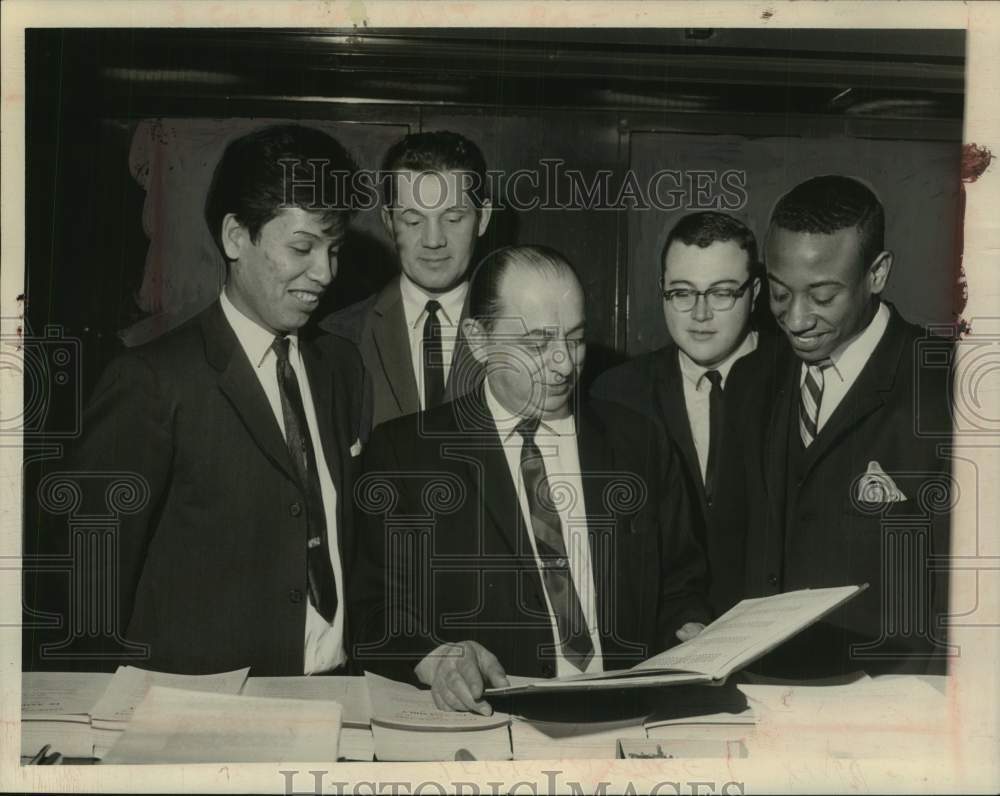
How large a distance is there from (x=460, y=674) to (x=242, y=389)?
96cm

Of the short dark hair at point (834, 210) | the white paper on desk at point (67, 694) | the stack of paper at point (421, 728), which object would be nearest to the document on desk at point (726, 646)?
the stack of paper at point (421, 728)

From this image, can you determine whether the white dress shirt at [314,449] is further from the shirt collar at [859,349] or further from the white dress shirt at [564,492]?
the shirt collar at [859,349]

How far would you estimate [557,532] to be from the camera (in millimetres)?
3143

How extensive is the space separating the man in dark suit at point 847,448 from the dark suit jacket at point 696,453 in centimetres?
4

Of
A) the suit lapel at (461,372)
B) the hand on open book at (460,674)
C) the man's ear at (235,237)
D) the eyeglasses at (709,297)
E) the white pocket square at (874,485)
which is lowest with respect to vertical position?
the hand on open book at (460,674)

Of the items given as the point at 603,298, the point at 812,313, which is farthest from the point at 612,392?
the point at 812,313

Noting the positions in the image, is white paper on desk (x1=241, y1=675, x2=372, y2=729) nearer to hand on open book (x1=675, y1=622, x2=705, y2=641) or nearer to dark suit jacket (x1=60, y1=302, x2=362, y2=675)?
dark suit jacket (x1=60, y1=302, x2=362, y2=675)

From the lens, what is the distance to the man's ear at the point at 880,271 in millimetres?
3184

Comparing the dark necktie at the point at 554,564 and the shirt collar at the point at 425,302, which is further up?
the shirt collar at the point at 425,302

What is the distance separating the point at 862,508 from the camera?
319 centimetres

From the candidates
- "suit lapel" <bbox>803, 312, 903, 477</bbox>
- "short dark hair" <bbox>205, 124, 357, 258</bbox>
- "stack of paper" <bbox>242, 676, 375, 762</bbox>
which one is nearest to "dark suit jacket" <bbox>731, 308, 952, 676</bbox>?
"suit lapel" <bbox>803, 312, 903, 477</bbox>

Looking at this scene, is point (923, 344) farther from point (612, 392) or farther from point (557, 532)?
point (557, 532)

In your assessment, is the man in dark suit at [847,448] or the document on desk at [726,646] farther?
the man in dark suit at [847,448]

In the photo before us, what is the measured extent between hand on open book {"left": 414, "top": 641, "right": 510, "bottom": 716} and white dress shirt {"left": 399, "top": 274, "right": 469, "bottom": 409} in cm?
67
